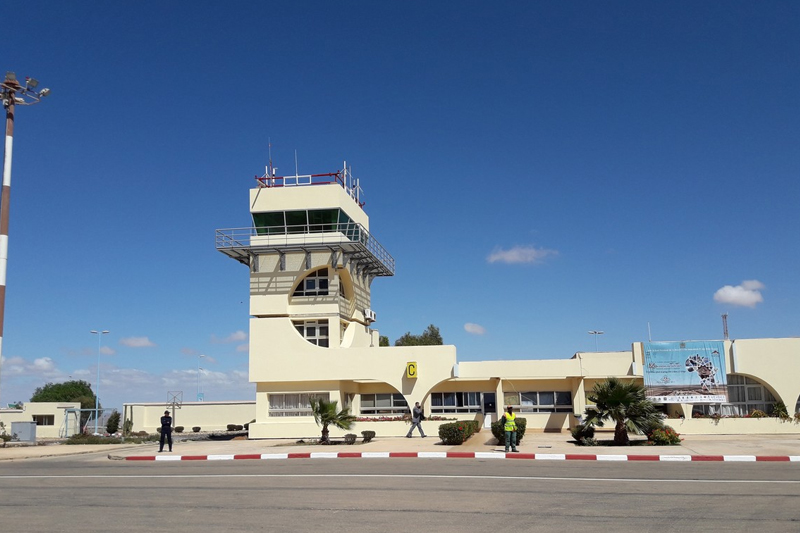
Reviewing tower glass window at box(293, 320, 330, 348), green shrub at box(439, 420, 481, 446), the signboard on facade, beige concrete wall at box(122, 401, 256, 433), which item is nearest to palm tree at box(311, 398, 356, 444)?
green shrub at box(439, 420, 481, 446)

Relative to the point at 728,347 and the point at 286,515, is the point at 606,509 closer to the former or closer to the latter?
the point at 286,515

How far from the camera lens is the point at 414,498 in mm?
12664

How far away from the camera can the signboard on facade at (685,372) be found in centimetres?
3064

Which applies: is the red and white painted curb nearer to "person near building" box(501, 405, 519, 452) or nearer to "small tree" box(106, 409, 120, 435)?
"person near building" box(501, 405, 519, 452)

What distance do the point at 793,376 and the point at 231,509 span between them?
27356mm

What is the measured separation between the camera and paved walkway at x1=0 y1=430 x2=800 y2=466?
785 inches

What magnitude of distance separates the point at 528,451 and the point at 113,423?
104 ft

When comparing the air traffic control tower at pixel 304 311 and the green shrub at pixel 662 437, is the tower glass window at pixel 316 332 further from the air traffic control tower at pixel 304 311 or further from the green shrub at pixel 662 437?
the green shrub at pixel 662 437

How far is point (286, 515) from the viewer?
11.1 meters

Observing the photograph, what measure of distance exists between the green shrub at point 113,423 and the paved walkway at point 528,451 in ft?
52.4

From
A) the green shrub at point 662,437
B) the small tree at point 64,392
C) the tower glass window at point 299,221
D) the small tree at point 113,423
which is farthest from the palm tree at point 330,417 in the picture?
the small tree at point 64,392

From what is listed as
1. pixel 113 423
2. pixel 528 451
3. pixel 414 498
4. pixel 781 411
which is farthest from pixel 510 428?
pixel 113 423

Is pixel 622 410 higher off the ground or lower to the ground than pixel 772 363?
lower

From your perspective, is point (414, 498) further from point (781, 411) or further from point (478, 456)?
point (781, 411)
